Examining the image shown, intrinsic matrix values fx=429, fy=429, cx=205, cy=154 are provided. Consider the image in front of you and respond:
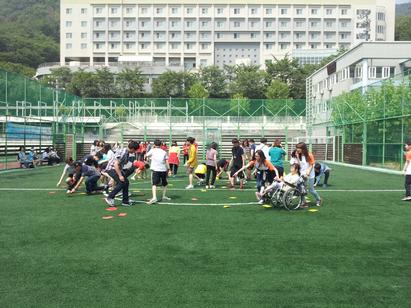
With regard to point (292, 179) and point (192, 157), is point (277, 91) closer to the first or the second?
point (192, 157)

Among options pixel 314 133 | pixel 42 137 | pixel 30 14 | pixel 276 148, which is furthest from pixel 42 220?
pixel 30 14

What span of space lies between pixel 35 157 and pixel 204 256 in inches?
886

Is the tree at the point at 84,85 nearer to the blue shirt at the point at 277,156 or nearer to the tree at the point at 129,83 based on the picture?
the tree at the point at 129,83

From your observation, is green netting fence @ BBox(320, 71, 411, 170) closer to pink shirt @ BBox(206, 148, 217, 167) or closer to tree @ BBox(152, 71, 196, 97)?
pink shirt @ BBox(206, 148, 217, 167)

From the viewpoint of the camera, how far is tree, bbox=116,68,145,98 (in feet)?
265

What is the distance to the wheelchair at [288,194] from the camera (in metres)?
10.3

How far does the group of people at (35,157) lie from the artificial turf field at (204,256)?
14570mm

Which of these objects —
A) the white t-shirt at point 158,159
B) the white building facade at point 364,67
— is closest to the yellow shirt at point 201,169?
the white t-shirt at point 158,159

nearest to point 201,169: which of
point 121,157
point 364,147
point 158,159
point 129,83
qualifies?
point 158,159

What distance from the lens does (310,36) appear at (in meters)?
107

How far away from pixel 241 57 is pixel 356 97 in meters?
80.8

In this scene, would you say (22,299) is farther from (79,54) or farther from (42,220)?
(79,54)

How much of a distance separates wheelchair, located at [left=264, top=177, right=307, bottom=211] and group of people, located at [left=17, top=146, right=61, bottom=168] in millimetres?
18209

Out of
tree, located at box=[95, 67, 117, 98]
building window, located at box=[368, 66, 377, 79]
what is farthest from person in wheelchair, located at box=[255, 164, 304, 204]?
tree, located at box=[95, 67, 117, 98]
